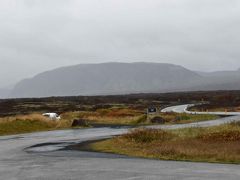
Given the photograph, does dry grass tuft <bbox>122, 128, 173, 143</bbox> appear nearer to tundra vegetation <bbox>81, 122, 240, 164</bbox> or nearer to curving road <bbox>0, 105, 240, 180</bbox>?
tundra vegetation <bbox>81, 122, 240, 164</bbox>

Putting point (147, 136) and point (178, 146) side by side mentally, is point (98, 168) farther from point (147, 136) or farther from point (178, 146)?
point (147, 136)

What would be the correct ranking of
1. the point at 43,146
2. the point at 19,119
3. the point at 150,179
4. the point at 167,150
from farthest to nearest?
the point at 19,119
the point at 43,146
the point at 167,150
the point at 150,179

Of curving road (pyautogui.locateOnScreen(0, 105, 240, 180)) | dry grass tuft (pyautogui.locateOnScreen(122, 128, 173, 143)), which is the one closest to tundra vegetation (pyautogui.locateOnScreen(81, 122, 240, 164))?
dry grass tuft (pyautogui.locateOnScreen(122, 128, 173, 143))

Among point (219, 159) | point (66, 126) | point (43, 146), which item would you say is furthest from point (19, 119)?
point (219, 159)

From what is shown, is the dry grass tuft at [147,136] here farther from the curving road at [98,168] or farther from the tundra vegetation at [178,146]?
the curving road at [98,168]

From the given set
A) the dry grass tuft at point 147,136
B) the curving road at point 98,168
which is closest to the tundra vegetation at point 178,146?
the dry grass tuft at point 147,136

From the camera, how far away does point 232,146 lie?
26781 millimetres

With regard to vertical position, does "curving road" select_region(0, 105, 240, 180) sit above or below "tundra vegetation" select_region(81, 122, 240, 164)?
above

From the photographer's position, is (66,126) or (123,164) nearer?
(123,164)

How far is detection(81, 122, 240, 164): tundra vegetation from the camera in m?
23.6

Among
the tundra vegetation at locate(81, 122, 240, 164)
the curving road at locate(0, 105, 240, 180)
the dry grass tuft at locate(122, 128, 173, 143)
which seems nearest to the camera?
the curving road at locate(0, 105, 240, 180)

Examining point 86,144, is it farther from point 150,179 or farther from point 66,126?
point 66,126

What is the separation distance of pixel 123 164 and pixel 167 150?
186 inches

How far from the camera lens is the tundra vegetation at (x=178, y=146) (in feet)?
77.3
